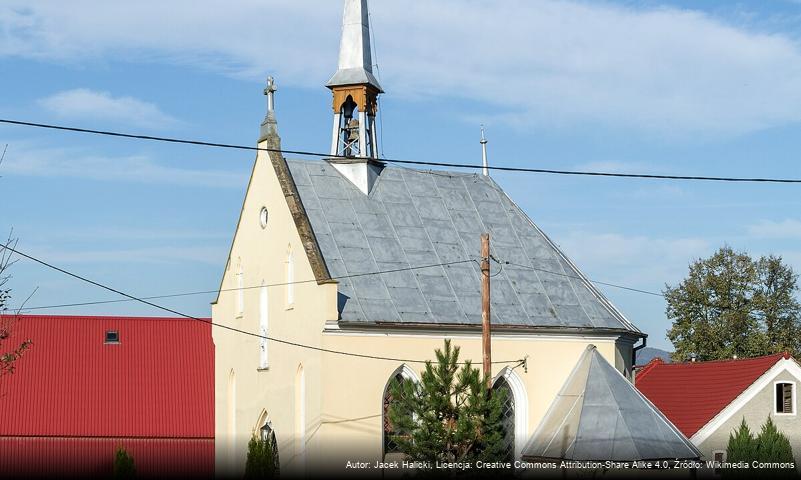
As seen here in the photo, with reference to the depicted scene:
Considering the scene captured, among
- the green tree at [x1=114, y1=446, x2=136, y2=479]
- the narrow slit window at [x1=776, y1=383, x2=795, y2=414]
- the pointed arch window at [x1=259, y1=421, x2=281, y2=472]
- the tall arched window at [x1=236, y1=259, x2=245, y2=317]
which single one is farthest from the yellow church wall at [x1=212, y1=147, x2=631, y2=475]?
the narrow slit window at [x1=776, y1=383, x2=795, y2=414]

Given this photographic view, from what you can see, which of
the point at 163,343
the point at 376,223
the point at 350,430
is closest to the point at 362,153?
the point at 376,223

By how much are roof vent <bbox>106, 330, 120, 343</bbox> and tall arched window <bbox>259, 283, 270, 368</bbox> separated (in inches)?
689

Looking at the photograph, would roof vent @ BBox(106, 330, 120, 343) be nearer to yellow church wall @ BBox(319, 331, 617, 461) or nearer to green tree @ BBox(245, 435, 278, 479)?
green tree @ BBox(245, 435, 278, 479)

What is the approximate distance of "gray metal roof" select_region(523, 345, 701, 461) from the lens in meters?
32.2

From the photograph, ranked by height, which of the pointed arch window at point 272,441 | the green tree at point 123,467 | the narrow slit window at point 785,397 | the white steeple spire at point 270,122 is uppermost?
the white steeple spire at point 270,122

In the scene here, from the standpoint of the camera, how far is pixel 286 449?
1329 inches

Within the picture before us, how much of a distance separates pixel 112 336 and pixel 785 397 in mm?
27040

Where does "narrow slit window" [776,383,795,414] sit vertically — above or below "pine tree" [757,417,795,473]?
above

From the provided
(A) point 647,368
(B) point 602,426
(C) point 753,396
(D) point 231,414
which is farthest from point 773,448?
(D) point 231,414

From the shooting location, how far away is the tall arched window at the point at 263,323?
1426 inches

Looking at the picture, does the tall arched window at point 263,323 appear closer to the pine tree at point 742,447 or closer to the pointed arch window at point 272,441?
the pointed arch window at point 272,441

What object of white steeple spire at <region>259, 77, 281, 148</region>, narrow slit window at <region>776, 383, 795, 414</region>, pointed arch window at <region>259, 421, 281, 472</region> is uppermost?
white steeple spire at <region>259, 77, 281, 148</region>

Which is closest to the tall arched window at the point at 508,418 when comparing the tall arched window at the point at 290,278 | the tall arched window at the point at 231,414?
the tall arched window at the point at 290,278

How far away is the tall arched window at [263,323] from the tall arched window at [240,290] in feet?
5.84
